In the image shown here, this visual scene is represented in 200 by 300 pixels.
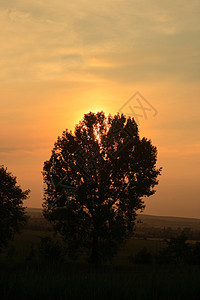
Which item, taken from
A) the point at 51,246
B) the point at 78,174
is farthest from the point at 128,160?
the point at 51,246

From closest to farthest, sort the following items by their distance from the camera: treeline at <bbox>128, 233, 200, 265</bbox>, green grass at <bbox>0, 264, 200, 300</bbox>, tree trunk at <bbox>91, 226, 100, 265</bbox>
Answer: green grass at <bbox>0, 264, 200, 300</bbox>, treeline at <bbox>128, 233, 200, 265</bbox>, tree trunk at <bbox>91, 226, 100, 265</bbox>

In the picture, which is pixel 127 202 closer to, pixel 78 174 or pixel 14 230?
pixel 78 174

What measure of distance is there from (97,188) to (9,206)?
12.4 metres

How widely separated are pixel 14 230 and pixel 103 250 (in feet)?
39.8

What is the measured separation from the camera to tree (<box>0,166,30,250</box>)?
50281mm

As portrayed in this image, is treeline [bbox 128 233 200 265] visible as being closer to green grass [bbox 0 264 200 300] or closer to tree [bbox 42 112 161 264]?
tree [bbox 42 112 161 264]

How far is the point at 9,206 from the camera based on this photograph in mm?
52375

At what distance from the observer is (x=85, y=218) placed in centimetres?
4869

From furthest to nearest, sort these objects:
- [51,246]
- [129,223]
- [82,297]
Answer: [51,246], [129,223], [82,297]

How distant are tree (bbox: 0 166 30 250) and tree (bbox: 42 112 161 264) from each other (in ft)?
15.4

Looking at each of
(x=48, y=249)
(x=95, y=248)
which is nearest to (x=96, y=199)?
(x=95, y=248)

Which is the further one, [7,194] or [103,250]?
[7,194]

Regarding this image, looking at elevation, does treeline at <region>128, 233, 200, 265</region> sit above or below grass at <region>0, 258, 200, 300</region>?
below

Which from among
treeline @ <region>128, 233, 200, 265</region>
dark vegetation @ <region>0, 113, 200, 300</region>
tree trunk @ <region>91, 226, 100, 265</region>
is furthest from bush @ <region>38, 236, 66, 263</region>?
treeline @ <region>128, 233, 200, 265</region>
